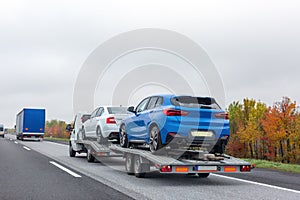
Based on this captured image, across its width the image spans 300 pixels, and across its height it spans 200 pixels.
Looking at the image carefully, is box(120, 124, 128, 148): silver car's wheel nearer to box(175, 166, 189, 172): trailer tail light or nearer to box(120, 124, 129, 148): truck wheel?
box(120, 124, 129, 148): truck wheel

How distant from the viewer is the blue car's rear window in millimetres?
9305

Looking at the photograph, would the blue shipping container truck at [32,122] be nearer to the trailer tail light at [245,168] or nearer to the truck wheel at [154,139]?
the truck wheel at [154,139]

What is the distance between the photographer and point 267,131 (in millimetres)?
63594

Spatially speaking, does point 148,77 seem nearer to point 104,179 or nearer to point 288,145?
point 104,179

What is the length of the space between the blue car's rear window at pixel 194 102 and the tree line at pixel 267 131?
183ft

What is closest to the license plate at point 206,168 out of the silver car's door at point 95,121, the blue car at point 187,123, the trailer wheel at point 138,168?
the blue car at point 187,123

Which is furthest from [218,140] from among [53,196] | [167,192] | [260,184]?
[53,196]

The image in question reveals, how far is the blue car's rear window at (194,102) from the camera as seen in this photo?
30.5 feet

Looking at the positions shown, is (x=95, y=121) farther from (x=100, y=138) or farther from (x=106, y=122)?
(x=106, y=122)

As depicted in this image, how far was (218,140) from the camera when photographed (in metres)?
9.41

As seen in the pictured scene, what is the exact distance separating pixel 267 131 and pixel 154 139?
57.6 meters

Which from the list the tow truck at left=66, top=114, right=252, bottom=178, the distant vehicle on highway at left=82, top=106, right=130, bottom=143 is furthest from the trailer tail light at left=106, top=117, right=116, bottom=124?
the tow truck at left=66, top=114, right=252, bottom=178

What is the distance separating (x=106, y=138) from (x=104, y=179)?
4224 mm

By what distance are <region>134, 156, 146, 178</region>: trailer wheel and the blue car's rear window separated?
192 cm
